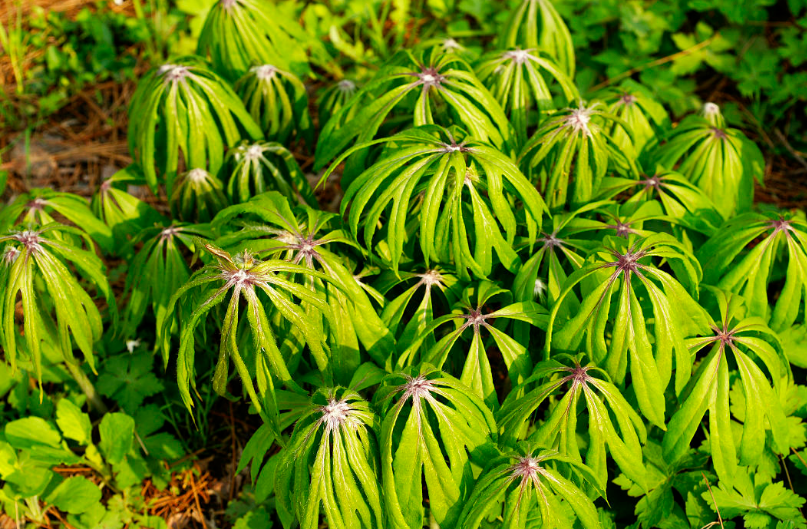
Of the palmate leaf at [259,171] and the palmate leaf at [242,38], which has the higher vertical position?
the palmate leaf at [242,38]

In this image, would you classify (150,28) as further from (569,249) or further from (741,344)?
(741,344)

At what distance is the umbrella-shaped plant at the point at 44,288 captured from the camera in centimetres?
199

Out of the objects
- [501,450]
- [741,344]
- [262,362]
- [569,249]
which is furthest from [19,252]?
[741,344]

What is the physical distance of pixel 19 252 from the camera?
1998mm

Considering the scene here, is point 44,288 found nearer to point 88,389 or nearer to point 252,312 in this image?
point 88,389

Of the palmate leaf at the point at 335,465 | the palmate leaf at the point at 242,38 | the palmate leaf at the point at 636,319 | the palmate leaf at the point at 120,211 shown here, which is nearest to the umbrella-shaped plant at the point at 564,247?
the palmate leaf at the point at 636,319

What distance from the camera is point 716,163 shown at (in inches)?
94.4

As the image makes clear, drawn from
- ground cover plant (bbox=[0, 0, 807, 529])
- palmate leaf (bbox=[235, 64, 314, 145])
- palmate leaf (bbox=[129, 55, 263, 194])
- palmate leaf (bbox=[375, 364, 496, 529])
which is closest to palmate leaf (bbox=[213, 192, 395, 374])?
ground cover plant (bbox=[0, 0, 807, 529])

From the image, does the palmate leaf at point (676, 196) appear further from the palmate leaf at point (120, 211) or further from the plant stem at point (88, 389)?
the plant stem at point (88, 389)

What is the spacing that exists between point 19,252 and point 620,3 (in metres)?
3.17

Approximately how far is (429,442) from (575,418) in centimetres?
39

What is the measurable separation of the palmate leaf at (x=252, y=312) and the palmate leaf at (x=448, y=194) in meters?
0.27

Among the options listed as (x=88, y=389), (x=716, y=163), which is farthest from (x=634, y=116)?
(x=88, y=389)

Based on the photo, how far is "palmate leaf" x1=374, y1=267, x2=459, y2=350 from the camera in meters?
1.99
